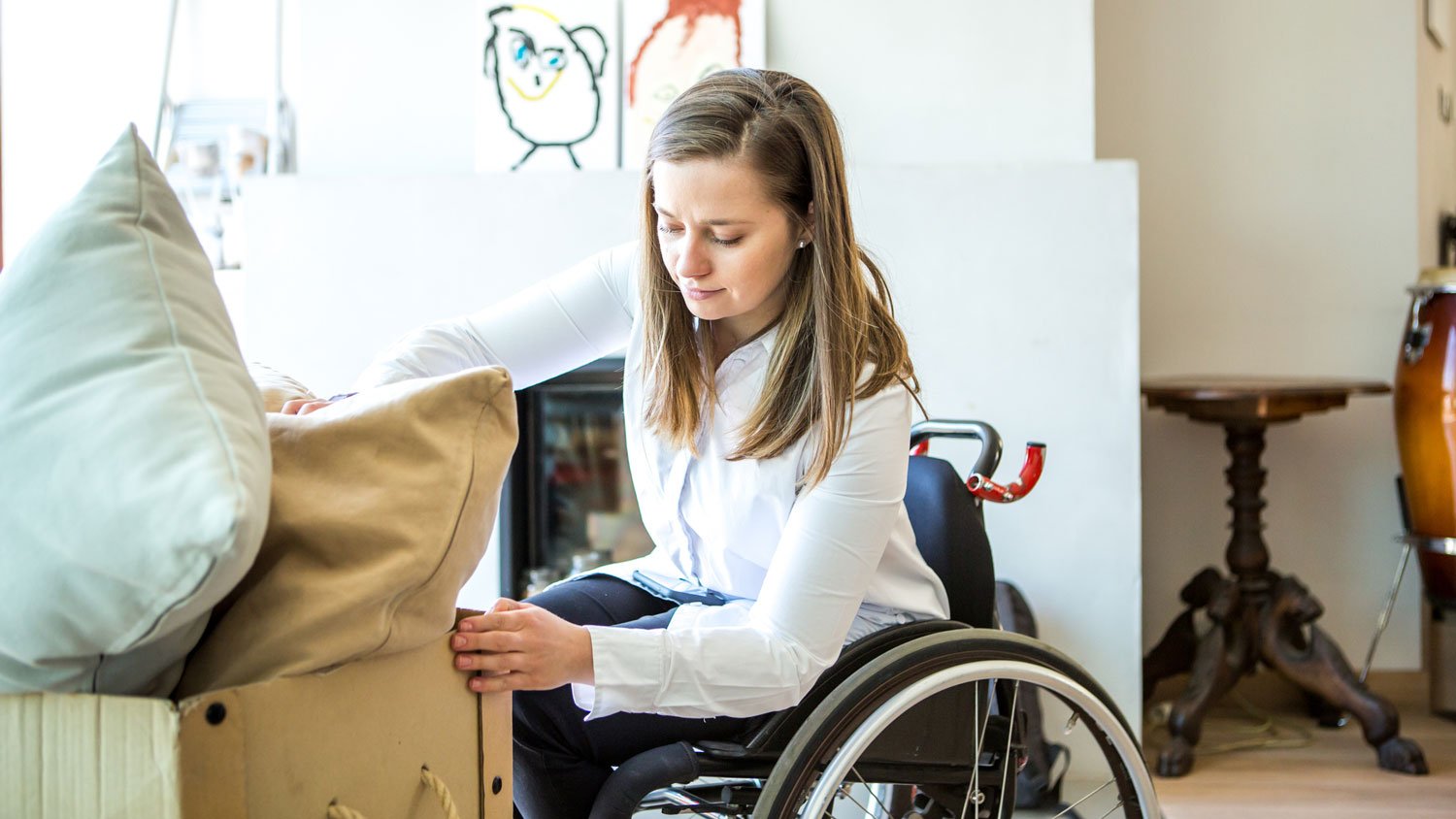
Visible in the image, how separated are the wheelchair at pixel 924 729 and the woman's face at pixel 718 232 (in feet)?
1.09

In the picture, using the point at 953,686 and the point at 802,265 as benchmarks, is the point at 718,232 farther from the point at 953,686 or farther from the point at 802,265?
the point at 953,686

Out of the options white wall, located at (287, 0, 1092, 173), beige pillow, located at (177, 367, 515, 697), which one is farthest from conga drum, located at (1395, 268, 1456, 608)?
beige pillow, located at (177, 367, 515, 697)

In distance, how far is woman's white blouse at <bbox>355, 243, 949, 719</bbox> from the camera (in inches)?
38.5

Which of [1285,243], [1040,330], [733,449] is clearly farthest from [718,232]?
[1285,243]

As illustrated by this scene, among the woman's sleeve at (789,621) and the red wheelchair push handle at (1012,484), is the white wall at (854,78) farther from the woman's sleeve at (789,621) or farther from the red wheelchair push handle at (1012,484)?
the woman's sleeve at (789,621)

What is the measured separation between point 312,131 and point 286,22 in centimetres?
35

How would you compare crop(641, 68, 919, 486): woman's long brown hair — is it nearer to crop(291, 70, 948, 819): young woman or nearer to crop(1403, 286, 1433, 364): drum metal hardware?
crop(291, 70, 948, 819): young woman

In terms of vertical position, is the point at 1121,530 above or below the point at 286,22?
below

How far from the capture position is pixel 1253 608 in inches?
97.1

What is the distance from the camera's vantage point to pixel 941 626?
113 cm

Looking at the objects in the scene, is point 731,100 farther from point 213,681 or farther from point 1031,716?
point 1031,716

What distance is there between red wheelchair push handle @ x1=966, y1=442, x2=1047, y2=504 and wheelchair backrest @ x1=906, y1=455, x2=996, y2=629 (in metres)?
0.03

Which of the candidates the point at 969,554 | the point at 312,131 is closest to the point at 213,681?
the point at 969,554

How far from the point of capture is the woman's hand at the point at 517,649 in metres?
0.84
